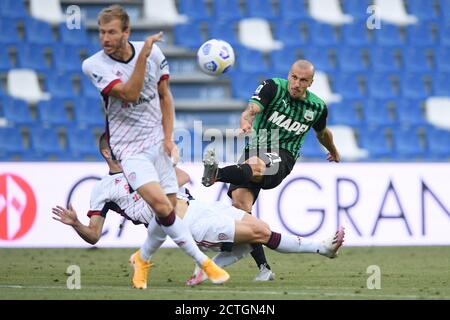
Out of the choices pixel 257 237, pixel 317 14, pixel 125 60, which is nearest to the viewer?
pixel 125 60

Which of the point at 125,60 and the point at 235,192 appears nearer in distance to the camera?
the point at 125,60

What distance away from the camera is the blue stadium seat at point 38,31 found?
18141mm

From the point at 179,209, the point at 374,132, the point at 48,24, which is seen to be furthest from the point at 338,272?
the point at 48,24

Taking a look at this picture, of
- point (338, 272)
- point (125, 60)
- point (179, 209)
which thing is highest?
point (125, 60)

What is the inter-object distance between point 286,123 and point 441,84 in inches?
402

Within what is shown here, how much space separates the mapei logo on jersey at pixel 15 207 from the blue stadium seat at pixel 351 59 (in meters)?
7.88

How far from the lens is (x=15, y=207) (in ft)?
42.6

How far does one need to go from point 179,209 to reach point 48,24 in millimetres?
10693

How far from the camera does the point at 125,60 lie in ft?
24.4

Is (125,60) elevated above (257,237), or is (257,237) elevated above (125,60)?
(125,60)

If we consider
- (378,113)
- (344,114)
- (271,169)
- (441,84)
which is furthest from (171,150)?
(441,84)

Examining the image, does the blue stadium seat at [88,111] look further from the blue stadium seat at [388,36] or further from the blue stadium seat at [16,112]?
the blue stadium seat at [388,36]

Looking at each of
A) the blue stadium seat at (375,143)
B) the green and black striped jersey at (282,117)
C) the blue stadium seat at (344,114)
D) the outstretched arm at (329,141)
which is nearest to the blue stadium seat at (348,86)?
the blue stadium seat at (344,114)
